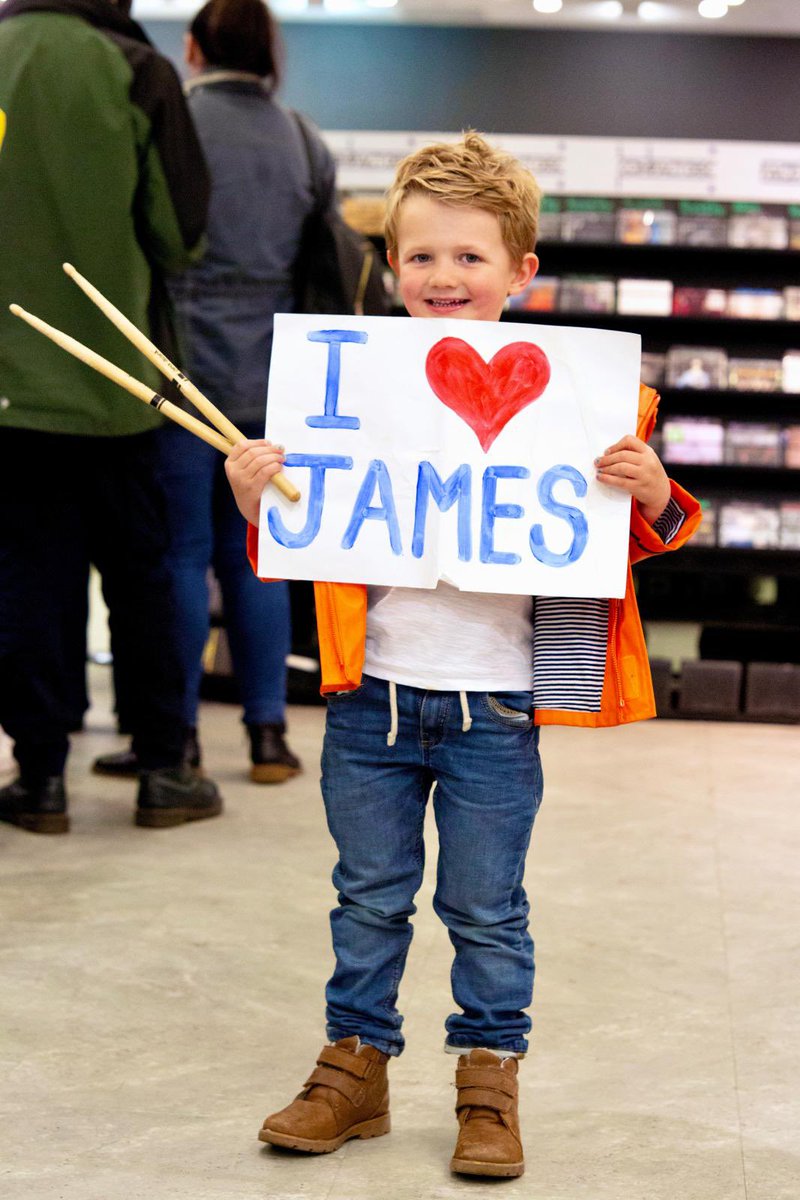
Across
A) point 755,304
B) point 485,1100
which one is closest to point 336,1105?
point 485,1100

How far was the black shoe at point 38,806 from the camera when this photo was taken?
3057 millimetres

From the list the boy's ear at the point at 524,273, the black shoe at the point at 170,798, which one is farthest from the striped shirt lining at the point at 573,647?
the black shoe at the point at 170,798

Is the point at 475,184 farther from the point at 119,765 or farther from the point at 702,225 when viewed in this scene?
the point at 702,225

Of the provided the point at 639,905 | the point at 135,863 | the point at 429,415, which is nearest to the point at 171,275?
the point at 135,863

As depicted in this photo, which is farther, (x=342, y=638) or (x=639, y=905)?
(x=639, y=905)

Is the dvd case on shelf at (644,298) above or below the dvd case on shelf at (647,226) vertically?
below

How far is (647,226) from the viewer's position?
A: 18.1 ft

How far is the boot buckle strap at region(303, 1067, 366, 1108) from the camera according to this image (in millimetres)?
1656

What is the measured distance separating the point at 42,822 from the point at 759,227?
141 inches

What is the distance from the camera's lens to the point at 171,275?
138 inches

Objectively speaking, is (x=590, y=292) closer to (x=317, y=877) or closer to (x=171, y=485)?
(x=171, y=485)

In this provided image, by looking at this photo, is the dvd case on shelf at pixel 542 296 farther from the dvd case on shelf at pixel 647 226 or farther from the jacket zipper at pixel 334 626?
the jacket zipper at pixel 334 626

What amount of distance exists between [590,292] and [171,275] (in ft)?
7.80

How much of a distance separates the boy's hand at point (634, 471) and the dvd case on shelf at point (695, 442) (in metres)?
3.88
